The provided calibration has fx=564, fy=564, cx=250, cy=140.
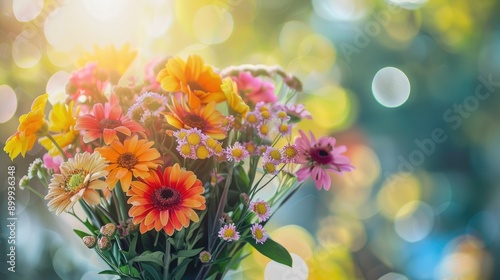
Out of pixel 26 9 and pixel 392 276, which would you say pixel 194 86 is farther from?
pixel 392 276

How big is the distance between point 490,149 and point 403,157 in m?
0.23

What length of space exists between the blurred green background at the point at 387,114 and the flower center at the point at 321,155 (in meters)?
0.72

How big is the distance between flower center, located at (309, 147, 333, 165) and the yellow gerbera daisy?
20cm

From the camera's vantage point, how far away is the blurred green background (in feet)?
4.32

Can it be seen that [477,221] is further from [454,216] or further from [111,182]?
[111,182]

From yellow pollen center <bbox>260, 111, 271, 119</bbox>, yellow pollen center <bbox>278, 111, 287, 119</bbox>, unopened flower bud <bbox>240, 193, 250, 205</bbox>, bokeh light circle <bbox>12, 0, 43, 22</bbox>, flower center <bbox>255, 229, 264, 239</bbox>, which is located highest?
bokeh light circle <bbox>12, 0, 43, 22</bbox>

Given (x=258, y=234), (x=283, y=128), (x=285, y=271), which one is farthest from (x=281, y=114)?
(x=285, y=271)

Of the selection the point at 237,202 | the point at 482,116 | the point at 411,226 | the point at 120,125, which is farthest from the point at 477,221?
the point at 120,125

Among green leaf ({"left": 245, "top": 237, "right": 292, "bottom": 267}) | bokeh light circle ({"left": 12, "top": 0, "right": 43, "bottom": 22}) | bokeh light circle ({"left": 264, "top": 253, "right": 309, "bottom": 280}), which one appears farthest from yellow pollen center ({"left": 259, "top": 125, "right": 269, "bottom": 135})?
bokeh light circle ({"left": 12, "top": 0, "right": 43, "bottom": 22})

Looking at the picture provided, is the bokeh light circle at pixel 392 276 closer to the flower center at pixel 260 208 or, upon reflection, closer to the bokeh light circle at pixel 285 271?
the bokeh light circle at pixel 285 271

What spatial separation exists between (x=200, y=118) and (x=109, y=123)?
0.08 m

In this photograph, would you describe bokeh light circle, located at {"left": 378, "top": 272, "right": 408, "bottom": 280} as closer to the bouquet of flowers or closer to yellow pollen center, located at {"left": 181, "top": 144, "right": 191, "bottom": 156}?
the bouquet of flowers

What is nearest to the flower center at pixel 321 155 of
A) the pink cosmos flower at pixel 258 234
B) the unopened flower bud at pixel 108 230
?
the pink cosmos flower at pixel 258 234

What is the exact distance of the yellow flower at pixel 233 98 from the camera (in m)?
0.51
